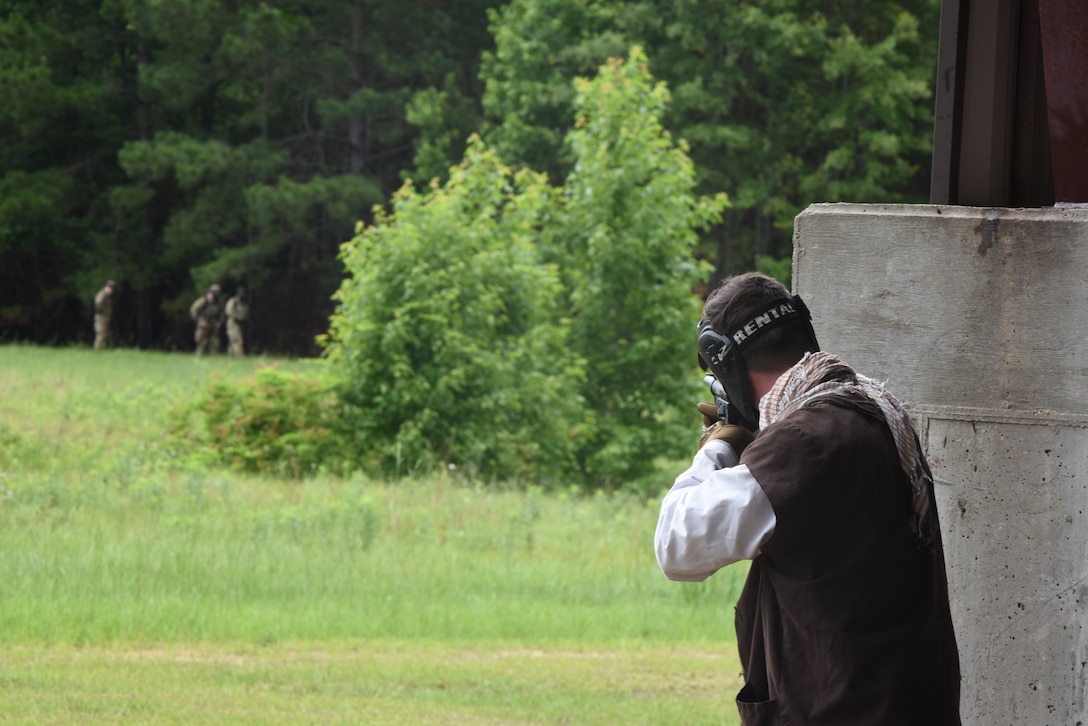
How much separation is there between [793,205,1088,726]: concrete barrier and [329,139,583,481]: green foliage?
492 inches

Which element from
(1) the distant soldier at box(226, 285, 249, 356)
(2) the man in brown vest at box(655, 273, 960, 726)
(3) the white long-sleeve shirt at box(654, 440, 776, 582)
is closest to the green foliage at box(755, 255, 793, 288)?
(1) the distant soldier at box(226, 285, 249, 356)

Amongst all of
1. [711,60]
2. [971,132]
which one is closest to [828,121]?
[711,60]

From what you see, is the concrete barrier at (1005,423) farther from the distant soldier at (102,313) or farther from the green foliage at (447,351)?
the distant soldier at (102,313)

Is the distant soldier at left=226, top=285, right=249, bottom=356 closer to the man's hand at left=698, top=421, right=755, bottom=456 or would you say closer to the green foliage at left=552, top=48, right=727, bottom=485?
the green foliage at left=552, top=48, right=727, bottom=485

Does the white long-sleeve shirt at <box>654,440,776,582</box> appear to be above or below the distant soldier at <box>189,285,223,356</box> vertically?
below

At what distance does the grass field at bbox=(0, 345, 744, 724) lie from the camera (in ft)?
23.9

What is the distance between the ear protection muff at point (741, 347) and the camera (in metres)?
3.20

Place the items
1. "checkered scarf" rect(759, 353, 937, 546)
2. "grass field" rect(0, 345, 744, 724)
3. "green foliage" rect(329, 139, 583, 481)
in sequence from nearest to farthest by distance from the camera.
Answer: "checkered scarf" rect(759, 353, 937, 546), "grass field" rect(0, 345, 744, 724), "green foliage" rect(329, 139, 583, 481)

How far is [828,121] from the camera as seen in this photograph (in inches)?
1458

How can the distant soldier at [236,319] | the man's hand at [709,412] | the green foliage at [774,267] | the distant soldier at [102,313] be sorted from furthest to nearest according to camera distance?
the distant soldier at [236,319] < the green foliage at [774,267] < the distant soldier at [102,313] < the man's hand at [709,412]

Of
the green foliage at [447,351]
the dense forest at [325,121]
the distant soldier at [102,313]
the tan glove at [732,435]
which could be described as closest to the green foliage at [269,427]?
the green foliage at [447,351]

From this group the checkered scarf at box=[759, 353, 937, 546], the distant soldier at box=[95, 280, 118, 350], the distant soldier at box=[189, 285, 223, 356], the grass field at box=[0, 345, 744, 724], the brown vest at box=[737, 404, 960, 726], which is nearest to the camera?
the brown vest at box=[737, 404, 960, 726]

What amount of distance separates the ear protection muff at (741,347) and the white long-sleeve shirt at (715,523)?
246 mm

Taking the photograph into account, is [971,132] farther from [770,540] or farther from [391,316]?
[391,316]
